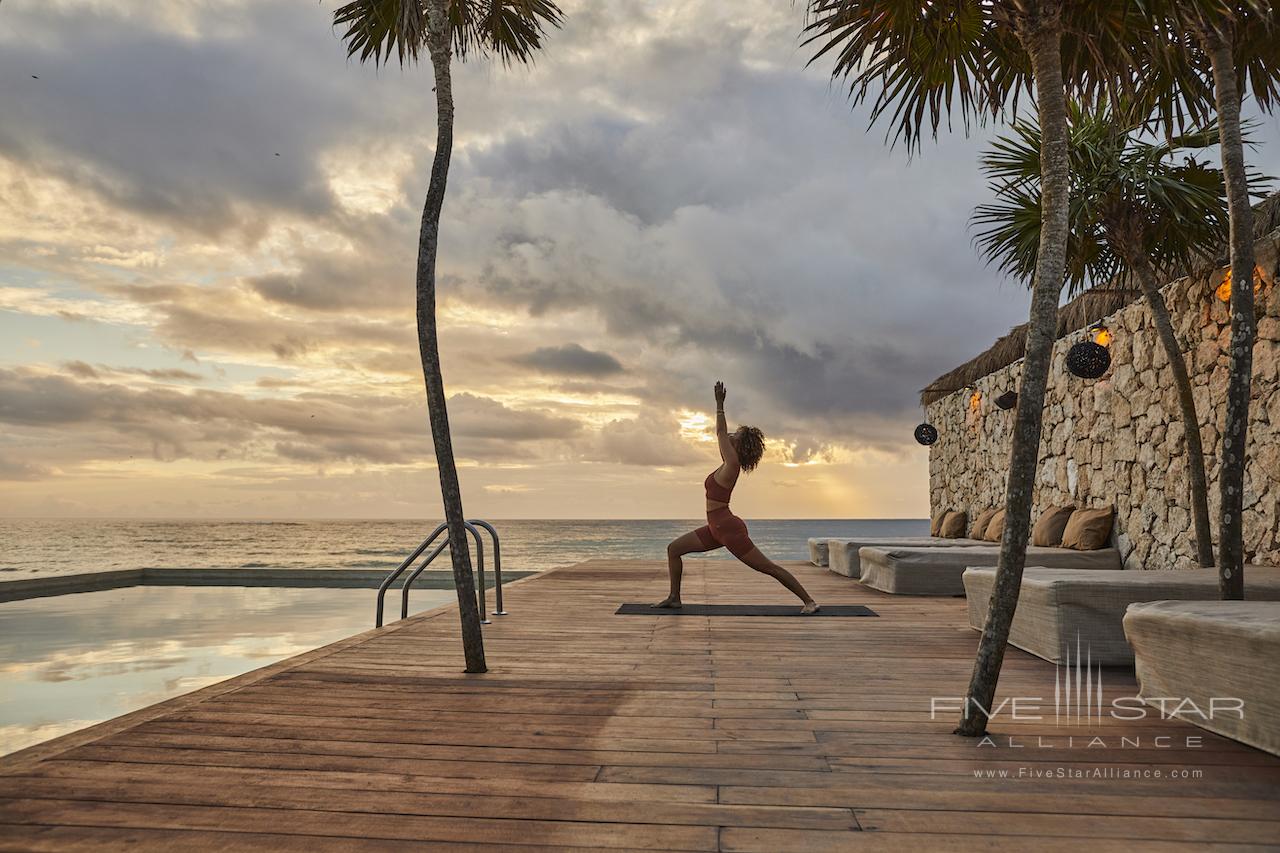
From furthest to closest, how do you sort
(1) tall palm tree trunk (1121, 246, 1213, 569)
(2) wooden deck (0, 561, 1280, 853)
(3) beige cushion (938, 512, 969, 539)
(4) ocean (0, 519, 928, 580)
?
(4) ocean (0, 519, 928, 580), (3) beige cushion (938, 512, 969, 539), (1) tall palm tree trunk (1121, 246, 1213, 569), (2) wooden deck (0, 561, 1280, 853)

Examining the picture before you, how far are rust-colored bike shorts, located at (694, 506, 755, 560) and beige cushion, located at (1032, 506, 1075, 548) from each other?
4296 mm

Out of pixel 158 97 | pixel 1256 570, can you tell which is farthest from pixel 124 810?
Result: pixel 158 97

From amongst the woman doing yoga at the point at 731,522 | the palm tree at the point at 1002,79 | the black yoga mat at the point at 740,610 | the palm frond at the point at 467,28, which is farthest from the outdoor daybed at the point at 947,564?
the palm frond at the point at 467,28

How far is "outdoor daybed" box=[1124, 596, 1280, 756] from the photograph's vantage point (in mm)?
2355

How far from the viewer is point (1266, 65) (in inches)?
189

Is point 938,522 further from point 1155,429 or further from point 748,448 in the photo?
point 748,448

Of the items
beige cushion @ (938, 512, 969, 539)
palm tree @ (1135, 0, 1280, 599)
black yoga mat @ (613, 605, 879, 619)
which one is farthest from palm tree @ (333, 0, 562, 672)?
beige cushion @ (938, 512, 969, 539)

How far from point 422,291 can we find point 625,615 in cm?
321

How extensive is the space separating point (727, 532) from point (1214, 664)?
347 centimetres

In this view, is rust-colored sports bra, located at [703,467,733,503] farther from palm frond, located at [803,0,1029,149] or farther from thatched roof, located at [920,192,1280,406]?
palm frond, located at [803,0,1029,149]

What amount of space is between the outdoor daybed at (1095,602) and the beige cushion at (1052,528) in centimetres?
422

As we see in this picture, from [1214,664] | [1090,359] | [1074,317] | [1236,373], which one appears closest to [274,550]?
[1074,317]

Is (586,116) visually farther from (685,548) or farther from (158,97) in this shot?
A: (685,548)

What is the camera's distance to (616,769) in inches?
88.8
